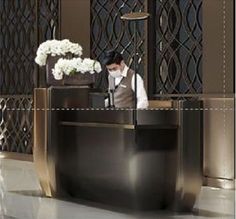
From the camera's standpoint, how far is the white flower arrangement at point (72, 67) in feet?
18.4

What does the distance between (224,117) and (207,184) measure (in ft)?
2.63

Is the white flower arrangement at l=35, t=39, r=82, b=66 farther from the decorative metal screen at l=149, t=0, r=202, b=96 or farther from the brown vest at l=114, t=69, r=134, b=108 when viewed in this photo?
the decorative metal screen at l=149, t=0, r=202, b=96

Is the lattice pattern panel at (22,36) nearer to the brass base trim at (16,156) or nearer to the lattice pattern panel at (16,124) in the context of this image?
the lattice pattern panel at (16,124)

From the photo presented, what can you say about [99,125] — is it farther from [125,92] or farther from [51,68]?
[51,68]

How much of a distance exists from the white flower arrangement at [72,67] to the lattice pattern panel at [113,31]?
212cm

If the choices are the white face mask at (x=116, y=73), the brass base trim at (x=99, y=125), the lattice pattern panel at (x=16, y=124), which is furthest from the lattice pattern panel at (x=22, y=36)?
the white face mask at (x=116, y=73)

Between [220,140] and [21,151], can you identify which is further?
[21,151]

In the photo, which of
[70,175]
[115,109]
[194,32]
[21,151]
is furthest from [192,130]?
[21,151]

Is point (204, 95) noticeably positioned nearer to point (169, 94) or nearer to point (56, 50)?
point (169, 94)

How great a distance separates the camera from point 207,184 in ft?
22.6

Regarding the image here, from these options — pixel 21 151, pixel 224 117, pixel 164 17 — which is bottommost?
pixel 21 151

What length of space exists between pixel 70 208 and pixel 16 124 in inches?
213

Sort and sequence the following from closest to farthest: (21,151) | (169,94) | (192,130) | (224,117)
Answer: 1. (192,130)
2. (224,117)
3. (169,94)
4. (21,151)

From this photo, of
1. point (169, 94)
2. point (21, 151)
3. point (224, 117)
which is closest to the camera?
point (224, 117)
